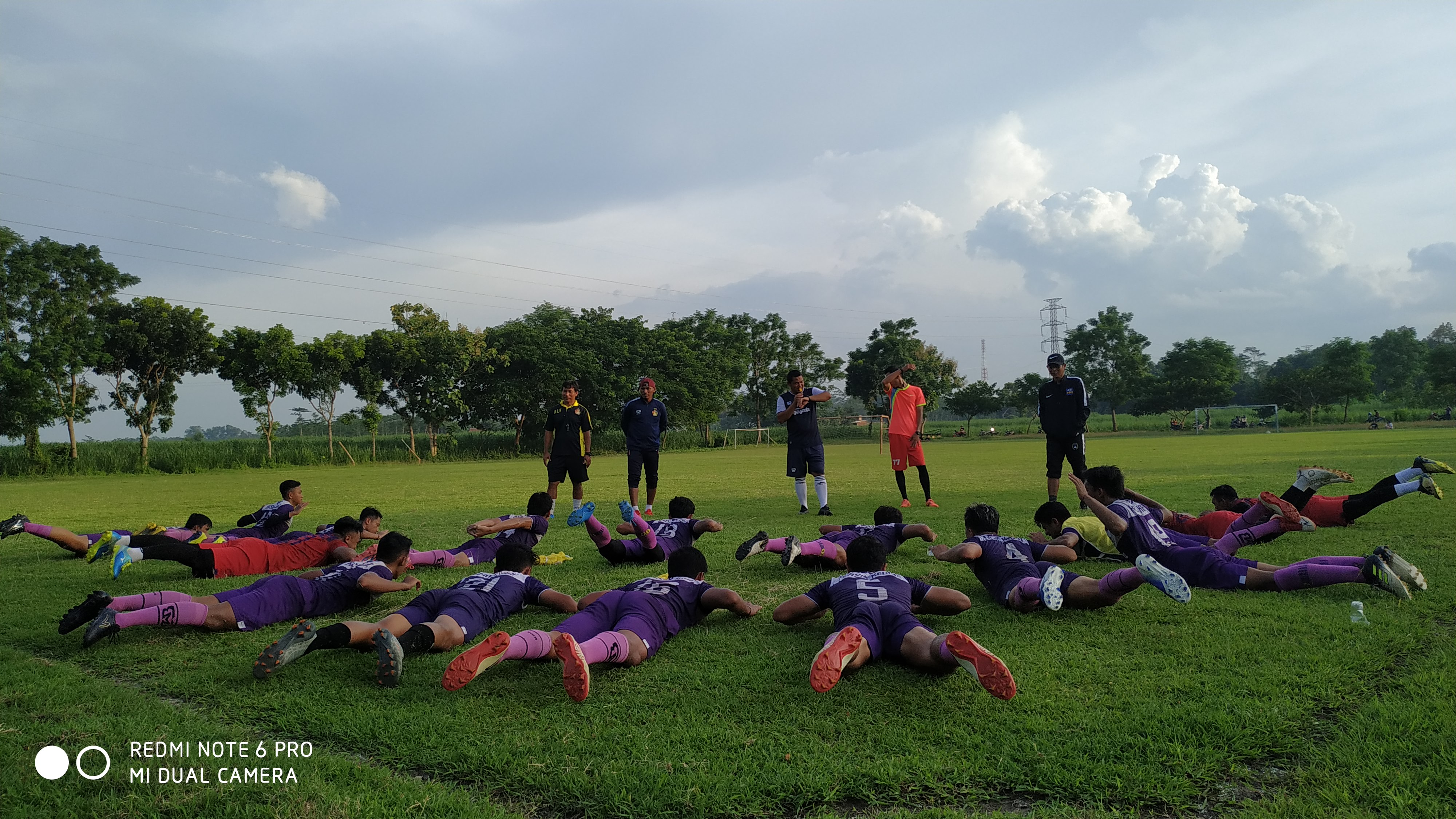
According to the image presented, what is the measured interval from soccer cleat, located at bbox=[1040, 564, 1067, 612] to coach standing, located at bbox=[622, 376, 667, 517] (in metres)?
7.17

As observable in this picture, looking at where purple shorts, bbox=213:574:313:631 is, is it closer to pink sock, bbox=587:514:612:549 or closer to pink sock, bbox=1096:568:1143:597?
pink sock, bbox=587:514:612:549

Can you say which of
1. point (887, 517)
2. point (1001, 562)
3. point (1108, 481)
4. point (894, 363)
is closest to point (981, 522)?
point (1001, 562)

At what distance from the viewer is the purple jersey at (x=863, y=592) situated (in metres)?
4.12

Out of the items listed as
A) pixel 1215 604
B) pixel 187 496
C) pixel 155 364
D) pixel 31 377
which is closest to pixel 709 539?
pixel 1215 604

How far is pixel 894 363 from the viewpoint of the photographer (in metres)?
66.1

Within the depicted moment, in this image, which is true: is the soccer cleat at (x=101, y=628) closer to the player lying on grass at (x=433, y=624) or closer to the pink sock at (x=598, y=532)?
the player lying on grass at (x=433, y=624)

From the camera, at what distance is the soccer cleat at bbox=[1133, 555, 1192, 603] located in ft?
12.3

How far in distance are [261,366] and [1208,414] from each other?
233 ft

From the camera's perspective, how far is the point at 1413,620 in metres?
4.20

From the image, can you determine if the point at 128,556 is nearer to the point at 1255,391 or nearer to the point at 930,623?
the point at 930,623

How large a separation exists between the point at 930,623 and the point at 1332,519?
5.66 meters

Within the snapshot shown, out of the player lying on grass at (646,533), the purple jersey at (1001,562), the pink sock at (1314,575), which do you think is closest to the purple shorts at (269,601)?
the player lying on grass at (646,533)

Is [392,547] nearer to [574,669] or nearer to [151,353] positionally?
[574,669]

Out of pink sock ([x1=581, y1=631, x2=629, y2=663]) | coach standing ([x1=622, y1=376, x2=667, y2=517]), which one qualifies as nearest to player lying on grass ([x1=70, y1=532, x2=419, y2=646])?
pink sock ([x1=581, y1=631, x2=629, y2=663])
